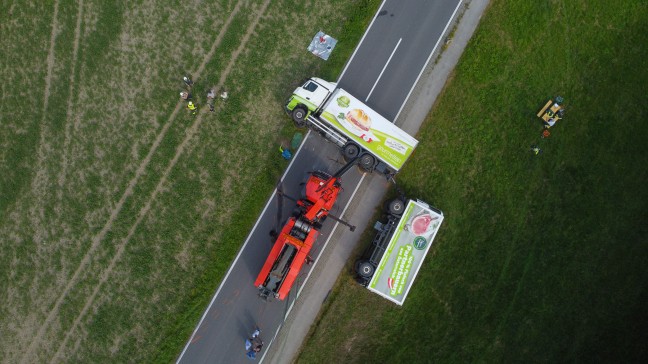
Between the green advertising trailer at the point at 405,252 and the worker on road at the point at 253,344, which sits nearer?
the green advertising trailer at the point at 405,252

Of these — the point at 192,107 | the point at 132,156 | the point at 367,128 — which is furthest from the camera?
the point at 132,156

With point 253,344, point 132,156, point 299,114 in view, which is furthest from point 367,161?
point 132,156

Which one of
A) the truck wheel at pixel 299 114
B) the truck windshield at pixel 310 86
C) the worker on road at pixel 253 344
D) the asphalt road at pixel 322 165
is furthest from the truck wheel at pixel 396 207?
the worker on road at pixel 253 344

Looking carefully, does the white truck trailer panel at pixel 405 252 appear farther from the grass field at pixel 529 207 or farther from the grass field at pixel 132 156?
the grass field at pixel 132 156

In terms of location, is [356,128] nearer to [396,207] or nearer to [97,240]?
[396,207]

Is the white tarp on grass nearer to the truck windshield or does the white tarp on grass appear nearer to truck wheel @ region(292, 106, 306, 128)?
the truck windshield
